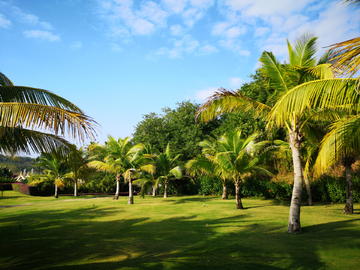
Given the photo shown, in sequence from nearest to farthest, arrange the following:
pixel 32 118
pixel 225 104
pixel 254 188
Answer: pixel 32 118 → pixel 225 104 → pixel 254 188

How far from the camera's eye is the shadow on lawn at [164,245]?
4.66 m

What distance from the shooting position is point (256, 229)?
7.47m

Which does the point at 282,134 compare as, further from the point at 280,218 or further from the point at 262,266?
the point at 262,266

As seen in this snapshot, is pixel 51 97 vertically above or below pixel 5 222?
above

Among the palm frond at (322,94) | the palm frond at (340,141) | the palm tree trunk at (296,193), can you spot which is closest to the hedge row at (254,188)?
the palm tree trunk at (296,193)

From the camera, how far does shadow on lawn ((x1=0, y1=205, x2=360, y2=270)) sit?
4.66m

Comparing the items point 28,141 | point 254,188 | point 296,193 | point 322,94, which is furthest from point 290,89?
point 254,188

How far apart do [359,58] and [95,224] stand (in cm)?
875

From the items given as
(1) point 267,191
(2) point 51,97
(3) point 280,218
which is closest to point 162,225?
(3) point 280,218

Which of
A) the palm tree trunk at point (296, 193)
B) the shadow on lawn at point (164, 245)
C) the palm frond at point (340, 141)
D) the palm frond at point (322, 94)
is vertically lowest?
the shadow on lawn at point (164, 245)

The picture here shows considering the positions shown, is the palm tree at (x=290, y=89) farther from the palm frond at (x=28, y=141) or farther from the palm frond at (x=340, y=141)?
the palm frond at (x=28, y=141)

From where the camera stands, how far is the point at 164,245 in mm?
5914

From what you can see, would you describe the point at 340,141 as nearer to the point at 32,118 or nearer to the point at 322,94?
the point at 322,94

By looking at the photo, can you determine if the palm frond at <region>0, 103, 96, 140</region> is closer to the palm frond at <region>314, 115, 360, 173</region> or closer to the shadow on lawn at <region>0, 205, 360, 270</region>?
the shadow on lawn at <region>0, 205, 360, 270</region>
